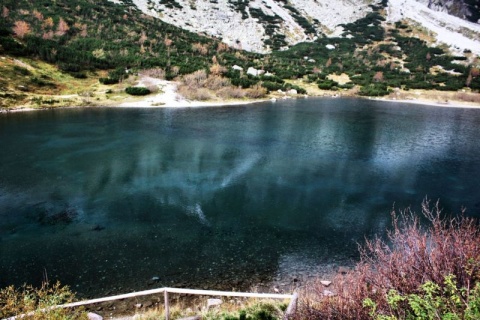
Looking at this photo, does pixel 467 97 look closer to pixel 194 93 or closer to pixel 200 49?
pixel 194 93

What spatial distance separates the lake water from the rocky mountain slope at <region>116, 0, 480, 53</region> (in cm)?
7520

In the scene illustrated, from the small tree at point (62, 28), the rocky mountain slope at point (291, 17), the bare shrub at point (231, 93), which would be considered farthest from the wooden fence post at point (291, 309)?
the rocky mountain slope at point (291, 17)

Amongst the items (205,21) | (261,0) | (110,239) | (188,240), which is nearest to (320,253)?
(188,240)

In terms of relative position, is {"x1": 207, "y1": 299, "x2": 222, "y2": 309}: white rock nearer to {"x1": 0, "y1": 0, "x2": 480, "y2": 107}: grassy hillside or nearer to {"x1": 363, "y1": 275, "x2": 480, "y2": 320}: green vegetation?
{"x1": 363, "y1": 275, "x2": 480, "y2": 320}: green vegetation

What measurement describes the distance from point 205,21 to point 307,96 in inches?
2461

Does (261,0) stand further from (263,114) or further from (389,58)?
(263,114)

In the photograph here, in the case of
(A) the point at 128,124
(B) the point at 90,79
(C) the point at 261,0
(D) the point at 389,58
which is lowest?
(A) the point at 128,124

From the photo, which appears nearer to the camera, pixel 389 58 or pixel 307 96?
pixel 307 96

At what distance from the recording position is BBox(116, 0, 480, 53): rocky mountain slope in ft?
344

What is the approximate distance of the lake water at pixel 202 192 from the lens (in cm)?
1269

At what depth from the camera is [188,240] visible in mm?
14312

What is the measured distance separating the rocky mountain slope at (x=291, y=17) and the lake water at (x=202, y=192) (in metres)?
75.2

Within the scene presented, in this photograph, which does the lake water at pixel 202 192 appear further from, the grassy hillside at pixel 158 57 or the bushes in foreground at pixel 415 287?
the grassy hillside at pixel 158 57

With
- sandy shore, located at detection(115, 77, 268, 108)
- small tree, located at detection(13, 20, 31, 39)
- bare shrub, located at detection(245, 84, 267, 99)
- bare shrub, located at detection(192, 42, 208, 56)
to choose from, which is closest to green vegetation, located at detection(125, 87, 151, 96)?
sandy shore, located at detection(115, 77, 268, 108)
